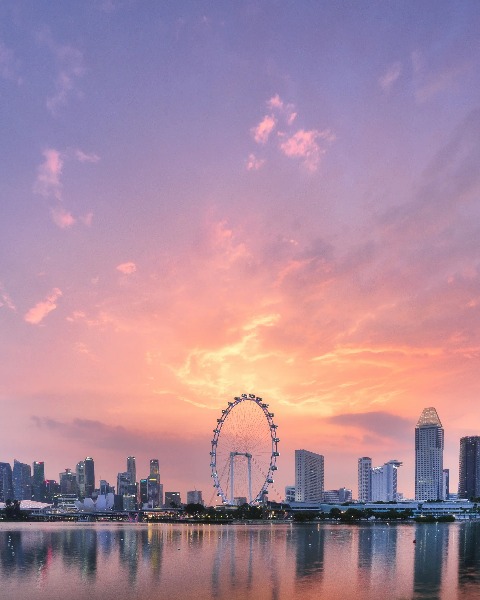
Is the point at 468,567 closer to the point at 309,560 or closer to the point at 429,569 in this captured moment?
the point at 429,569

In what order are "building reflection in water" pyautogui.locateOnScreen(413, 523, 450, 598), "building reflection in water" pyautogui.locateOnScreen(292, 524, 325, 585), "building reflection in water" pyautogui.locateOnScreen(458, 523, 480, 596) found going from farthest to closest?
1. "building reflection in water" pyautogui.locateOnScreen(292, 524, 325, 585)
2. "building reflection in water" pyautogui.locateOnScreen(458, 523, 480, 596)
3. "building reflection in water" pyautogui.locateOnScreen(413, 523, 450, 598)

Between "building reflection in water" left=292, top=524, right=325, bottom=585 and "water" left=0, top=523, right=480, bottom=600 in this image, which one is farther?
"building reflection in water" left=292, top=524, right=325, bottom=585

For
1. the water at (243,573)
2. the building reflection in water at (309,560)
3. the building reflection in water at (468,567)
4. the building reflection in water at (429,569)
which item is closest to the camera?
the water at (243,573)

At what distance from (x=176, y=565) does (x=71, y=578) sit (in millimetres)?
13336

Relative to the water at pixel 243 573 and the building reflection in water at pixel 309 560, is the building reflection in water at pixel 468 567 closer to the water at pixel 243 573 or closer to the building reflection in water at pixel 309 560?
the water at pixel 243 573

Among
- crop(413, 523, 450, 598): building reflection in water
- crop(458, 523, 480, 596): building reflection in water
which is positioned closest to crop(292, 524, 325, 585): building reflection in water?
crop(413, 523, 450, 598): building reflection in water

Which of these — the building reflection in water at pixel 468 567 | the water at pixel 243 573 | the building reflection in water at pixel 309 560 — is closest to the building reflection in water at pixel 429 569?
the water at pixel 243 573

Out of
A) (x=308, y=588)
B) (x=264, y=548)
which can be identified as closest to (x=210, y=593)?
(x=308, y=588)

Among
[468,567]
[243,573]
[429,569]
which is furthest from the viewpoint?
[468,567]


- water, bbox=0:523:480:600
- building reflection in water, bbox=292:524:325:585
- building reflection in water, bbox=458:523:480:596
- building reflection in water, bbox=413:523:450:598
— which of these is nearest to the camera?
water, bbox=0:523:480:600

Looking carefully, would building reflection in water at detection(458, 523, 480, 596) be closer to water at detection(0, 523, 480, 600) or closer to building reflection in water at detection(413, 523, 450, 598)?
water at detection(0, 523, 480, 600)

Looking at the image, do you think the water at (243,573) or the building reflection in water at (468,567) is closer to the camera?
the water at (243,573)

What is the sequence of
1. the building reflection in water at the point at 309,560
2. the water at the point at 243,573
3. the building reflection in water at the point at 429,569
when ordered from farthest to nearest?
the building reflection in water at the point at 309,560 < the building reflection in water at the point at 429,569 < the water at the point at 243,573

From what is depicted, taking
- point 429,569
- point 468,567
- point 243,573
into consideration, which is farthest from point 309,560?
point 468,567
